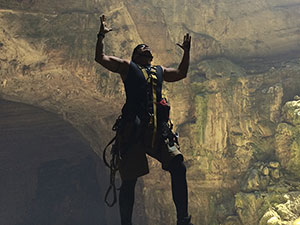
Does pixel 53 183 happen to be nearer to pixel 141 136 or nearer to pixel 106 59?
pixel 141 136

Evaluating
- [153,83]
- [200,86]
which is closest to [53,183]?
[200,86]

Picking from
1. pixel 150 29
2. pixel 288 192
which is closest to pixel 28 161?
pixel 150 29

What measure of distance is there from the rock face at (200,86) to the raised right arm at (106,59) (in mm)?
4186

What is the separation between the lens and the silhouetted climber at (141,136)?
2.46m

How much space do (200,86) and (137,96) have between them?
16.7 ft

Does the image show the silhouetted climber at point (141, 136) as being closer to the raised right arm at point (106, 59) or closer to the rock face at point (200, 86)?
the raised right arm at point (106, 59)

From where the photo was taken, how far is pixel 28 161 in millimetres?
10523

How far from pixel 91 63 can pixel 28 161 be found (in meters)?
5.74

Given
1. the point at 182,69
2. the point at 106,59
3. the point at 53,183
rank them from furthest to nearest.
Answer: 1. the point at 53,183
2. the point at 182,69
3. the point at 106,59

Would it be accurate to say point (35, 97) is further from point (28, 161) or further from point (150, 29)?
point (28, 161)

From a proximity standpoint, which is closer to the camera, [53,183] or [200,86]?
[200,86]

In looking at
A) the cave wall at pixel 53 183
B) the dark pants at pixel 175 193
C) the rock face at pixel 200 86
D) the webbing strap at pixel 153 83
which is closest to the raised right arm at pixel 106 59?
the webbing strap at pixel 153 83

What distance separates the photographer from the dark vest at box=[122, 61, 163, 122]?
2.48 metres

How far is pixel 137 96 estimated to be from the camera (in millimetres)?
2504
